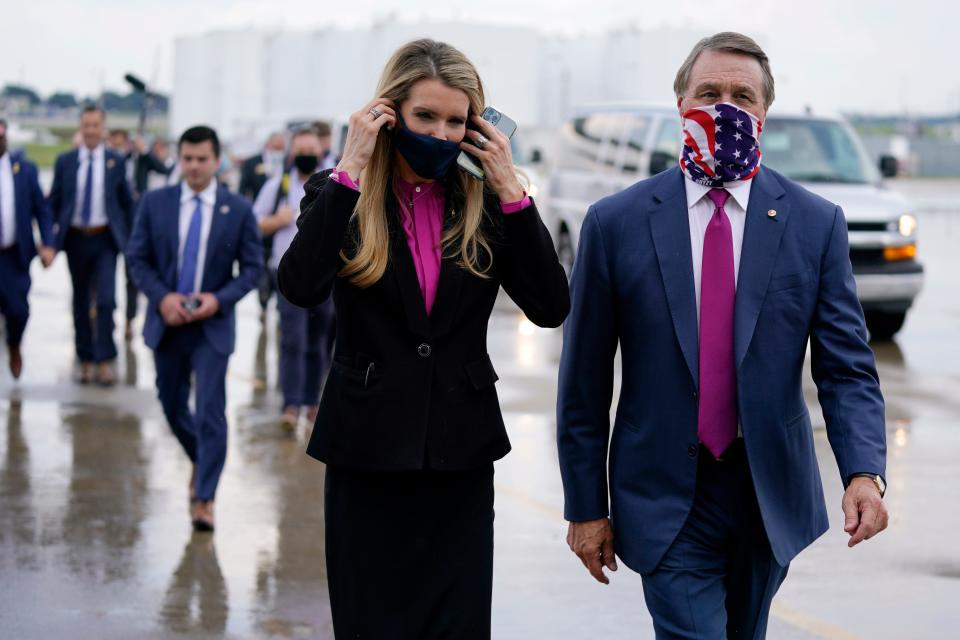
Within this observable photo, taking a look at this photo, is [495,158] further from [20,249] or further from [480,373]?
[20,249]

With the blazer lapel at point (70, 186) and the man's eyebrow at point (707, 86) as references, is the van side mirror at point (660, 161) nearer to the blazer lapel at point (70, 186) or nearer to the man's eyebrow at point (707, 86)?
the blazer lapel at point (70, 186)

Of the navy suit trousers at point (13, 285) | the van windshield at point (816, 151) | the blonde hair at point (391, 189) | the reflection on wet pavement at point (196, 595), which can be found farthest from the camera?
the van windshield at point (816, 151)

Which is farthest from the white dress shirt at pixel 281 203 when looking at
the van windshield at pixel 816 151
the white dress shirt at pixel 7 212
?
the van windshield at pixel 816 151

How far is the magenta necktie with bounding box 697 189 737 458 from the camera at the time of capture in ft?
11.4

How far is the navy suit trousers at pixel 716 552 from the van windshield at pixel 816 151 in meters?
10.9

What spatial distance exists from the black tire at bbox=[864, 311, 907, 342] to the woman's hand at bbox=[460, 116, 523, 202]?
417 inches

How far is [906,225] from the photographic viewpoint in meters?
13.5

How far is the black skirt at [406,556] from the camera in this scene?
11.8ft

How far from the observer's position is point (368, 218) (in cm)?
358

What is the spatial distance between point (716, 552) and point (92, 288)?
8.72 m

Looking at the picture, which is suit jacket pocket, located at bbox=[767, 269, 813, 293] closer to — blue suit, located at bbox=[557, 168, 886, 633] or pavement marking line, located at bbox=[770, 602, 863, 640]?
blue suit, located at bbox=[557, 168, 886, 633]

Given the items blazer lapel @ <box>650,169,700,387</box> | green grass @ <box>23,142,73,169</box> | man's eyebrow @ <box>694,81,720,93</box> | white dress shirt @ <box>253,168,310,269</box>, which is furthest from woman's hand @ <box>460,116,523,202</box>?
green grass @ <box>23,142,73,169</box>

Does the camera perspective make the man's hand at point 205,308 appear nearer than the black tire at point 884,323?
Yes

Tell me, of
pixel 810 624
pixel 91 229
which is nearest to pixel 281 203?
pixel 91 229
